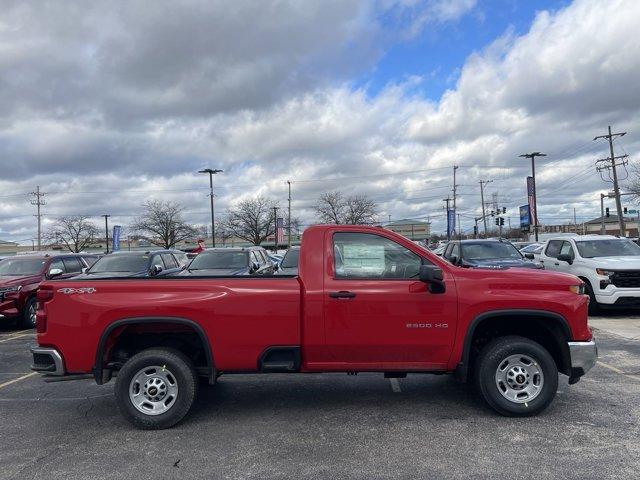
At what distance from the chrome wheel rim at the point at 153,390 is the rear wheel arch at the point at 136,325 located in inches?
14.1

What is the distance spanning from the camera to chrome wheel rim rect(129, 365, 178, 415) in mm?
4914

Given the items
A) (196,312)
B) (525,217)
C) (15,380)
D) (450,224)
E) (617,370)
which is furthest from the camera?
(450,224)

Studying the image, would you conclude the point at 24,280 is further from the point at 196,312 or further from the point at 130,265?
the point at 196,312

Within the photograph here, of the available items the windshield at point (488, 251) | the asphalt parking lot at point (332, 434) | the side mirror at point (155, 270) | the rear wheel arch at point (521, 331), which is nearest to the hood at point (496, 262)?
the windshield at point (488, 251)

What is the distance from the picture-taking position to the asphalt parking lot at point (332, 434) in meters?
3.99

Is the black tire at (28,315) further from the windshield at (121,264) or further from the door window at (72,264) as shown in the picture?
the door window at (72,264)

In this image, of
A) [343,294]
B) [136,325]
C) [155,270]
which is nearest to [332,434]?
[343,294]

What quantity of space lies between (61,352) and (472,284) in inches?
157

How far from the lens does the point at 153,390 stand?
4945 millimetres

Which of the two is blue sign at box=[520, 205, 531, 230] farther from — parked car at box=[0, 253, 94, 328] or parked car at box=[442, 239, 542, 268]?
parked car at box=[0, 253, 94, 328]

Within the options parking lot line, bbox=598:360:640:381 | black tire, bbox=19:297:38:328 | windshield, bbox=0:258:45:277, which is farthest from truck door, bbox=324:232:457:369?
windshield, bbox=0:258:45:277

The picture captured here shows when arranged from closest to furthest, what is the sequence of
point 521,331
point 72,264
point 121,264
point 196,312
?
1. point 196,312
2. point 521,331
3. point 121,264
4. point 72,264

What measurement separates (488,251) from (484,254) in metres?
0.18

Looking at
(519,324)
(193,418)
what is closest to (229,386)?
(193,418)
